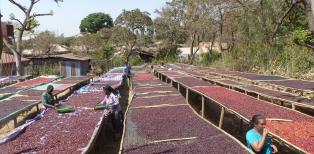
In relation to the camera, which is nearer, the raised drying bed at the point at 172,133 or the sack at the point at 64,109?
the raised drying bed at the point at 172,133

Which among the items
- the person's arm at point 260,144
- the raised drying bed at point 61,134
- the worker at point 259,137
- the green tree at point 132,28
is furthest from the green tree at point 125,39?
the person's arm at point 260,144

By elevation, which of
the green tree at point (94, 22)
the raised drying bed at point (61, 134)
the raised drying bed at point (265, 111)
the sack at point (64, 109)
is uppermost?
the green tree at point (94, 22)

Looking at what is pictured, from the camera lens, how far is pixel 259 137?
17.7ft

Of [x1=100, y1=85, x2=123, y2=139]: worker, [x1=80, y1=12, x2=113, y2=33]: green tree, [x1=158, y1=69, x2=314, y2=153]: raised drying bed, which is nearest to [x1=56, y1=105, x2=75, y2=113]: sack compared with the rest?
[x1=100, y1=85, x2=123, y2=139]: worker

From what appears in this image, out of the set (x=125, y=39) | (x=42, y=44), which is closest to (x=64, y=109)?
(x=125, y=39)

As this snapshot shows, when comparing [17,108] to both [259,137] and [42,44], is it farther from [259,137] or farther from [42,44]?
[42,44]

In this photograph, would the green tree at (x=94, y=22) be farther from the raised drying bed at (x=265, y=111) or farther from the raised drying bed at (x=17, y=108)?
the raised drying bed at (x=265, y=111)

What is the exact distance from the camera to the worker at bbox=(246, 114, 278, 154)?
5.32 m

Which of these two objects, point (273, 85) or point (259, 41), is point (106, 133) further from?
point (259, 41)

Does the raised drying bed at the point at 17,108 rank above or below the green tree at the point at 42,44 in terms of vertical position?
below

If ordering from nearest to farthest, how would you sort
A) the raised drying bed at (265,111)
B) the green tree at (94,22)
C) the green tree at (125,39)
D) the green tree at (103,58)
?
1. the raised drying bed at (265,111)
2. the green tree at (103,58)
3. the green tree at (125,39)
4. the green tree at (94,22)

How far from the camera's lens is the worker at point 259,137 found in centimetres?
532

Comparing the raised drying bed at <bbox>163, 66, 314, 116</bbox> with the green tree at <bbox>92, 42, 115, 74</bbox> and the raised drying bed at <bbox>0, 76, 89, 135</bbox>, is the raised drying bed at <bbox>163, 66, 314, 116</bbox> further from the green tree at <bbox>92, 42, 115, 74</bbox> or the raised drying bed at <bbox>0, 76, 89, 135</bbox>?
the green tree at <bbox>92, 42, 115, 74</bbox>

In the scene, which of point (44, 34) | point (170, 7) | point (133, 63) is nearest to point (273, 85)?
point (133, 63)
